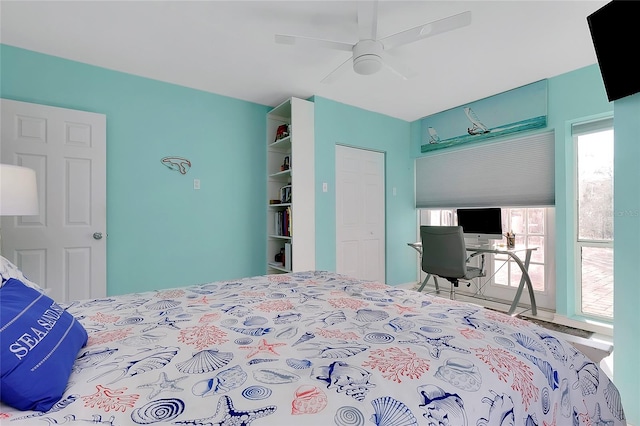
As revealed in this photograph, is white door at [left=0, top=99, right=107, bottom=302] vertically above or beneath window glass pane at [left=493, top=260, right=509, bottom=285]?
above

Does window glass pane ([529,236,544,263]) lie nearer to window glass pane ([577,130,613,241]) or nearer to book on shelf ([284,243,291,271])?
window glass pane ([577,130,613,241])

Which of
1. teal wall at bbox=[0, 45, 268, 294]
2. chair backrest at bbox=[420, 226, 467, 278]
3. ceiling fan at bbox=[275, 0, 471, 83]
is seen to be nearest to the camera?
ceiling fan at bbox=[275, 0, 471, 83]

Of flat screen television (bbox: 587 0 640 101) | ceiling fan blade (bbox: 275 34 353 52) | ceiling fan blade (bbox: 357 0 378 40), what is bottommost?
flat screen television (bbox: 587 0 640 101)

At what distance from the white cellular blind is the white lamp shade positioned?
409 centimetres

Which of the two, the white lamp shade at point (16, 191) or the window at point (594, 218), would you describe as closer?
the white lamp shade at point (16, 191)

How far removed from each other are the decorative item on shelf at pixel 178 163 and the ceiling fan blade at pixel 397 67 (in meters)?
2.14

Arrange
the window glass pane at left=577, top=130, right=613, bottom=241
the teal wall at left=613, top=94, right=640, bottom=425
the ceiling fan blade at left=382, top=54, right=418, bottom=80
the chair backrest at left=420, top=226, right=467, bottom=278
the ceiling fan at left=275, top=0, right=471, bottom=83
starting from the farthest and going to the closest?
1. the chair backrest at left=420, top=226, right=467, bottom=278
2. the window glass pane at left=577, top=130, right=613, bottom=241
3. the ceiling fan blade at left=382, top=54, right=418, bottom=80
4. the ceiling fan at left=275, top=0, right=471, bottom=83
5. the teal wall at left=613, top=94, right=640, bottom=425

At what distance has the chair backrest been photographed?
288 cm

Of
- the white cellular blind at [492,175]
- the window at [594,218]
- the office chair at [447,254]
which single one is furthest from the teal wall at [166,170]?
the window at [594,218]

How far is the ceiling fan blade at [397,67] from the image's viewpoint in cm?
224

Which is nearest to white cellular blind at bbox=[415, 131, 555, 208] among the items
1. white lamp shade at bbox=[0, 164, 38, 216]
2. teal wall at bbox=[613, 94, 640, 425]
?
teal wall at bbox=[613, 94, 640, 425]

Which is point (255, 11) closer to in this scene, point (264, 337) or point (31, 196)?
point (31, 196)

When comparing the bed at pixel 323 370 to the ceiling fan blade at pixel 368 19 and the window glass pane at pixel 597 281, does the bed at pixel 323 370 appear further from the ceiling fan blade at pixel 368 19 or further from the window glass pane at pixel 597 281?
the window glass pane at pixel 597 281

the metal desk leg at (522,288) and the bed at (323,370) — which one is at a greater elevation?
the bed at (323,370)
